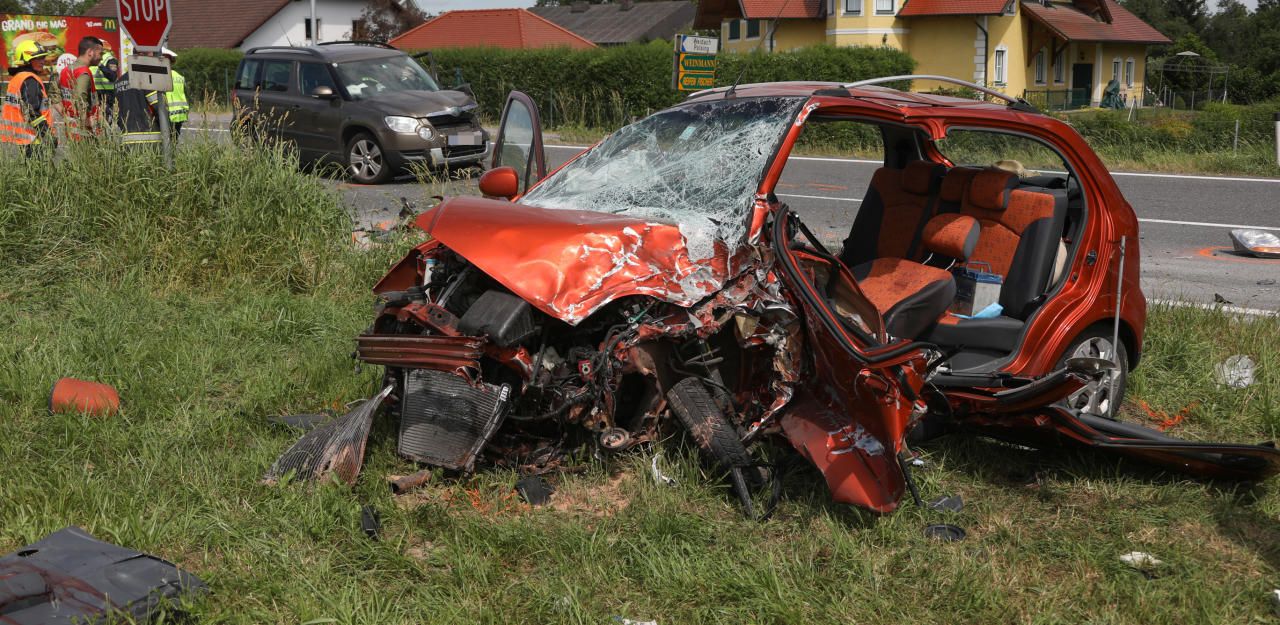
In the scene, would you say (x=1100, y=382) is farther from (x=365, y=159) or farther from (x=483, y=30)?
(x=483, y=30)

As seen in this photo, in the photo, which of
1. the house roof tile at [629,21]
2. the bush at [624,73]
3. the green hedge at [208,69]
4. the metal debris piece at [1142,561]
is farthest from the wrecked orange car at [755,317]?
the house roof tile at [629,21]

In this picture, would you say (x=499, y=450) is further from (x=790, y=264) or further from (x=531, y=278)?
(x=790, y=264)

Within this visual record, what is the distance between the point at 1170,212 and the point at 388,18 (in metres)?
45.8

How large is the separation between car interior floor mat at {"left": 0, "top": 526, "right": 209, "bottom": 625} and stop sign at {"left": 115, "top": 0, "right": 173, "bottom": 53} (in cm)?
599

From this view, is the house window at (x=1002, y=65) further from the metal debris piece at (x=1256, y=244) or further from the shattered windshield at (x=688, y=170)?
the shattered windshield at (x=688, y=170)

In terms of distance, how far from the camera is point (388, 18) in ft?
172

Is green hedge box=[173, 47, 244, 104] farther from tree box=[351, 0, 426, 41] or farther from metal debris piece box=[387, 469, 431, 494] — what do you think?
metal debris piece box=[387, 469, 431, 494]

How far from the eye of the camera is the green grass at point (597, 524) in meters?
3.58

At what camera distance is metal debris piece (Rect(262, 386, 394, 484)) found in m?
4.41


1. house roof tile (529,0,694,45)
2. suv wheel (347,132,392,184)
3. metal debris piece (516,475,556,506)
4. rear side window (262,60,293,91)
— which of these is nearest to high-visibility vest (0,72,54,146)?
suv wheel (347,132,392,184)

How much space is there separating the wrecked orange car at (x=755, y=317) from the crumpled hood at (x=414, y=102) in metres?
10.2

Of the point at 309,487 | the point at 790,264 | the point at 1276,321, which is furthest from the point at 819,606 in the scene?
the point at 1276,321

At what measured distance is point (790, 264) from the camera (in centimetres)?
421

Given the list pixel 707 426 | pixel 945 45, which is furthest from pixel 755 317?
Result: pixel 945 45
